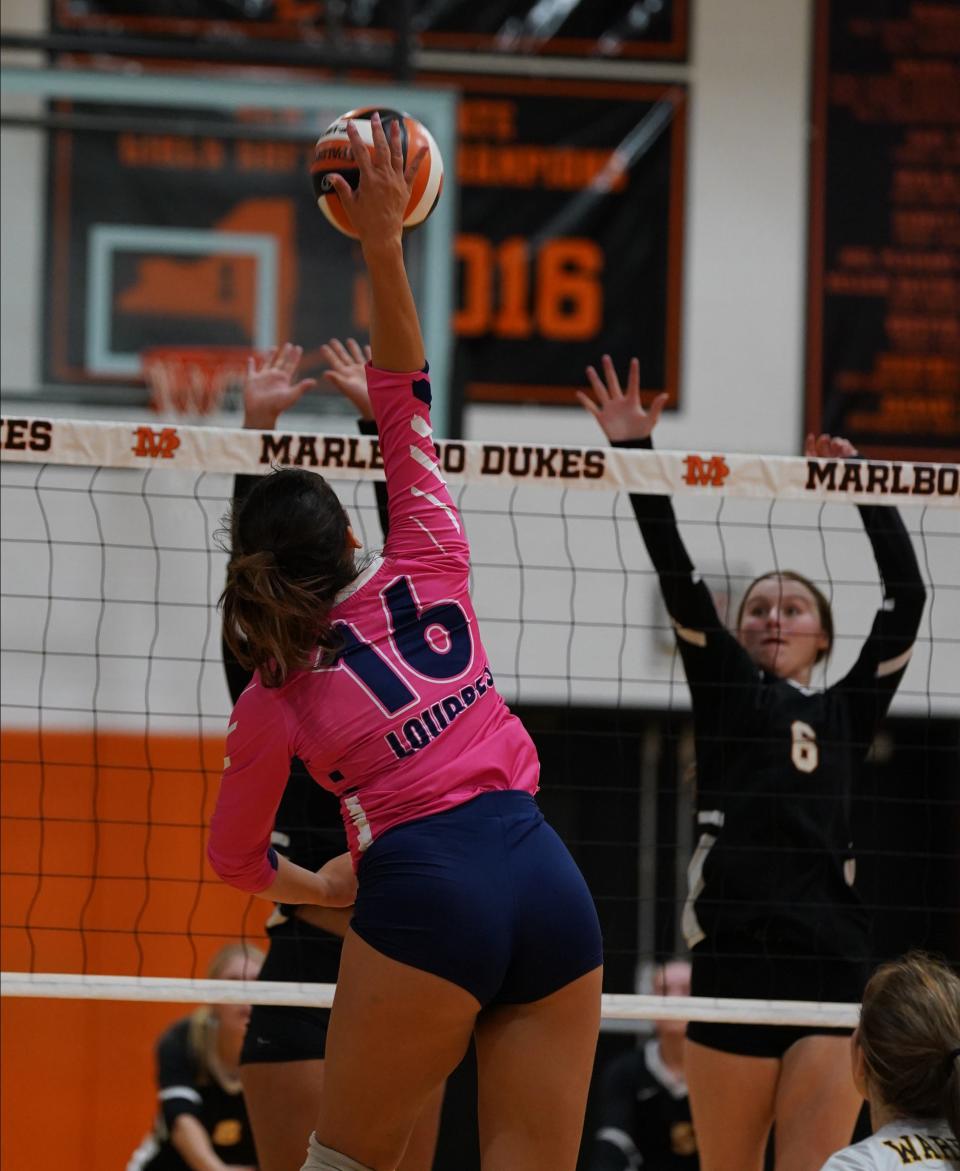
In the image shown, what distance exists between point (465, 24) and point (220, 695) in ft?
15.0

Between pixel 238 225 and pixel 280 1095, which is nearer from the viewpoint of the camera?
pixel 280 1095

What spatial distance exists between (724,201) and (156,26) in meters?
3.55

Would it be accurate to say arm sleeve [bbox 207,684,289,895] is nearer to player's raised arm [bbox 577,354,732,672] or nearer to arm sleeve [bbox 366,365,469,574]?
arm sleeve [bbox 366,365,469,574]

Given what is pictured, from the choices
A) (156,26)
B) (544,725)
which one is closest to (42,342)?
(156,26)

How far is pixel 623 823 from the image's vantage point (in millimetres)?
9242

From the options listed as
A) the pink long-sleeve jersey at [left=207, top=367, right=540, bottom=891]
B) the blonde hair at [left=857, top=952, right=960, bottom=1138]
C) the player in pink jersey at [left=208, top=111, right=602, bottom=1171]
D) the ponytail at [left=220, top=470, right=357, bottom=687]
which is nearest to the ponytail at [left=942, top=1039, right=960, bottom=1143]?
the blonde hair at [left=857, top=952, right=960, bottom=1138]

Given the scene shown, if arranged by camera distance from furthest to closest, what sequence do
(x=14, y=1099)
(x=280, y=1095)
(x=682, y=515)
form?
(x=682, y=515), (x=14, y=1099), (x=280, y=1095)

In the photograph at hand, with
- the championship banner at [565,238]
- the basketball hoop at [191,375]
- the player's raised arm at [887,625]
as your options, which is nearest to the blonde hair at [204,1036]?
the basketball hoop at [191,375]

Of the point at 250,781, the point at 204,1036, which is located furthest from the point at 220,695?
the point at 250,781

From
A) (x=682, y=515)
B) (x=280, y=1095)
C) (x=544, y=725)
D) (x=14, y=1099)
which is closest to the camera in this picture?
(x=280, y=1095)

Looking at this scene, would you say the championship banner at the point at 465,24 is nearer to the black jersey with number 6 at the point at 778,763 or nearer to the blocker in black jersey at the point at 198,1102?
the blocker in black jersey at the point at 198,1102

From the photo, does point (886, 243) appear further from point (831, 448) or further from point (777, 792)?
point (777, 792)

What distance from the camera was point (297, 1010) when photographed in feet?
12.5

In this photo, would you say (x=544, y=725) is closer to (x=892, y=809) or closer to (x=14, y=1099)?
(x=892, y=809)
